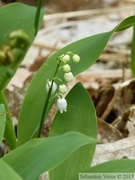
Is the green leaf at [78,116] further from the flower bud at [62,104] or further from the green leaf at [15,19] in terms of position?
the green leaf at [15,19]

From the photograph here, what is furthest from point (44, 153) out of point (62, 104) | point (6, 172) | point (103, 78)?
point (103, 78)

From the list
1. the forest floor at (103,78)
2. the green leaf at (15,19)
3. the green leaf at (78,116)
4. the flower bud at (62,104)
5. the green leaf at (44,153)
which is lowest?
the forest floor at (103,78)

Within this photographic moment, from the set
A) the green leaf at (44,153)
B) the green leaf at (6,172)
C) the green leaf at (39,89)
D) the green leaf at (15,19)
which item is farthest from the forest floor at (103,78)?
the green leaf at (6,172)

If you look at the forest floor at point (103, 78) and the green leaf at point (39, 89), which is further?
the forest floor at point (103, 78)

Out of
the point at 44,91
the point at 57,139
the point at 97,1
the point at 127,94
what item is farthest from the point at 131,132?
the point at 97,1

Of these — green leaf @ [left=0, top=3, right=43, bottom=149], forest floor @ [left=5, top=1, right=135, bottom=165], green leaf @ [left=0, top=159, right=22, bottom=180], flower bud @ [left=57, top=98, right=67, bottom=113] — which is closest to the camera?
green leaf @ [left=0, top=159, right=22, bottom=180]

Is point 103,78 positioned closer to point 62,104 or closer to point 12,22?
point 12,22

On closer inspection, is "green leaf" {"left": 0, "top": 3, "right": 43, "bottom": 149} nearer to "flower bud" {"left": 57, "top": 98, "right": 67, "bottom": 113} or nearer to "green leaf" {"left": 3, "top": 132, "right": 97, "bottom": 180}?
"flower bud" {"left": 57, "top": 98, "right": 67, "bottom": 113}

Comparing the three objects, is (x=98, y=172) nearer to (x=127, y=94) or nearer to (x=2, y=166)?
(x=2, y=166)

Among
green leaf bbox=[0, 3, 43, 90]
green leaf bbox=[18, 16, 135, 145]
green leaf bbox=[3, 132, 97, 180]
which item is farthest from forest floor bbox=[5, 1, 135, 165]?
green leaf bbox=[3, 132, 97, 180]
